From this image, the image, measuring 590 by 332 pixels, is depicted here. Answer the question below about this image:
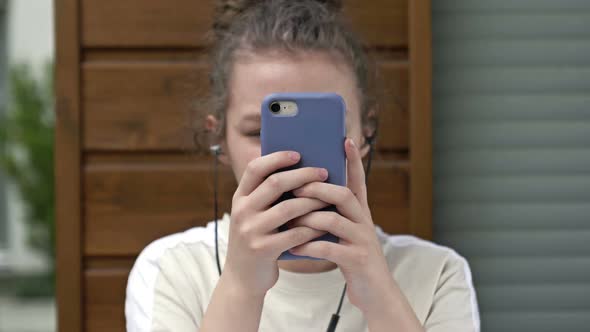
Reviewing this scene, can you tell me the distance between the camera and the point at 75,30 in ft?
4.91

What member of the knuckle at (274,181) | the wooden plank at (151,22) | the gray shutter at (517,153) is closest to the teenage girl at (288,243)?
the knuckle at (274,181)

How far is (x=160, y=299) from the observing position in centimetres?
115

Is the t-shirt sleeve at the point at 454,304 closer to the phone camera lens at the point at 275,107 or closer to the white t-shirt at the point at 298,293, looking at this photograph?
the white t-shirt at the point at 298,293

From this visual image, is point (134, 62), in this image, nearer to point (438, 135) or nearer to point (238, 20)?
point (238, 20)

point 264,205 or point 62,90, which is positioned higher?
point 62,90

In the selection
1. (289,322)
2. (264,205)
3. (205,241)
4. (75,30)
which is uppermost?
(75,30)

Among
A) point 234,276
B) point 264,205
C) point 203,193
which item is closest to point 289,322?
point 234,276

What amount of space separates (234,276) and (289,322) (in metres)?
0.23

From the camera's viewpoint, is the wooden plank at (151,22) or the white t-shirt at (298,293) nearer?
the white t-shirt at (298,293)

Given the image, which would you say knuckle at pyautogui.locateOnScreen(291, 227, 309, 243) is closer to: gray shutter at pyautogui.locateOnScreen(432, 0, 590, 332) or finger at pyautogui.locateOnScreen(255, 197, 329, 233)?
finger at pyautogui.locateOnScreen(255, 197, 329, 233)

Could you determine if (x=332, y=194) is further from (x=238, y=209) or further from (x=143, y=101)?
(x=143, y=101)

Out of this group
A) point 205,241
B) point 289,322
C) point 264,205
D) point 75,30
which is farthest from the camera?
point 75,30

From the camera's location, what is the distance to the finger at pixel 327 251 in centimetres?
91

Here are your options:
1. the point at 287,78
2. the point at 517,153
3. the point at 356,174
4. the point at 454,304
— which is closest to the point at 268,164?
the point at 356,174
